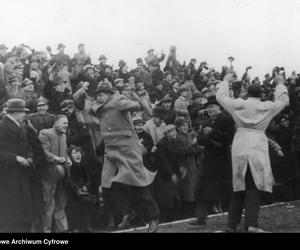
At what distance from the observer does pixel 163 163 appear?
30.7 ft

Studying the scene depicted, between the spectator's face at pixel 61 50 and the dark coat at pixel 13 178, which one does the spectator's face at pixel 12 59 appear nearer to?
the spectator's face at pixel 61 50

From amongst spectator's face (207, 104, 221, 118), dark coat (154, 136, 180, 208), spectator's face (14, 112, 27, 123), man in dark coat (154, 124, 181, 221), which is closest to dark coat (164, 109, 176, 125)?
man in dark coat (154, 124, 181, 221)

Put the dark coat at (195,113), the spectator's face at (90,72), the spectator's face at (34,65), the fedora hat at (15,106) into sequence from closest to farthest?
the fedora hat at (15,106), the dark coat at (195,113), the spectator's face at (34,65), the spectator's face at (90,72)

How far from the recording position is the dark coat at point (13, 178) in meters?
7.46

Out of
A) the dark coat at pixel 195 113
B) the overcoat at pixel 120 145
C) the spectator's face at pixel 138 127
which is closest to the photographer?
the overcoat at pixel 120 145

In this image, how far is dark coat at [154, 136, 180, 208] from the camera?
9.38 m

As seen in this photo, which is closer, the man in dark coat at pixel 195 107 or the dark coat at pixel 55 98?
the dark coat at pixel 55 98

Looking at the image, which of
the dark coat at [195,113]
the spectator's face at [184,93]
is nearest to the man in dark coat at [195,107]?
the dark coat at [195,113]

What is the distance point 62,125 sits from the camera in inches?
332

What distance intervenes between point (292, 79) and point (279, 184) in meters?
2.60

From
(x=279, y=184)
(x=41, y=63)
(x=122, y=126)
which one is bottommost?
(x=279, y=184)

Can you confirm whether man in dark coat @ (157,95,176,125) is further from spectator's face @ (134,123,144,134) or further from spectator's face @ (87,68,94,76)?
spectator's face @ (87,68,94,76)
